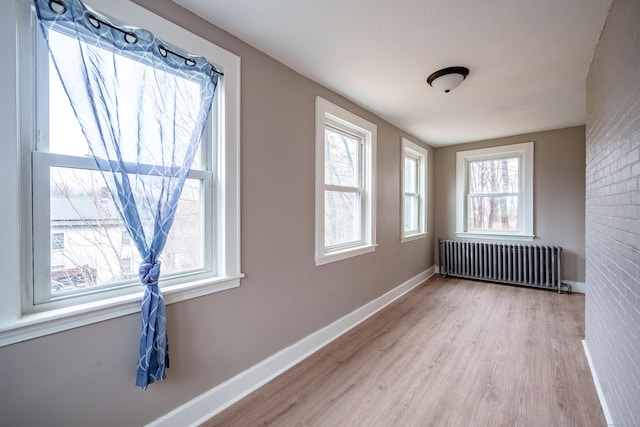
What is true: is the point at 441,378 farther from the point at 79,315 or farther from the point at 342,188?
the point at 79,315

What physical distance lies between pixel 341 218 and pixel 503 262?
3.18m

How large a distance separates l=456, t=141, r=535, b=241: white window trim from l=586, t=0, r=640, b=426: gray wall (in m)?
2.63

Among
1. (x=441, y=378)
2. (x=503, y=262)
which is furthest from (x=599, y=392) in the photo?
(x=503, y=262)

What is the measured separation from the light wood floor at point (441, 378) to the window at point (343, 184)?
0.92 metres

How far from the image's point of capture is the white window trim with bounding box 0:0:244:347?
111 centimetres

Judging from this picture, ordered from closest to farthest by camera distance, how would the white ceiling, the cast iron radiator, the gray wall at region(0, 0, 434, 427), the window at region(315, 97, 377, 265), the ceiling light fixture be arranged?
the gray wall at region(0, 0, 434, 427)
the white ceiling
the ceiling light fixture
the window at region(315, 97, 377, 265)
the cast iron radiator

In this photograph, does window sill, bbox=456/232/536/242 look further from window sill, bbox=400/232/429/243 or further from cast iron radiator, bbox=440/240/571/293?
window sill, bbox=400/232/429/243

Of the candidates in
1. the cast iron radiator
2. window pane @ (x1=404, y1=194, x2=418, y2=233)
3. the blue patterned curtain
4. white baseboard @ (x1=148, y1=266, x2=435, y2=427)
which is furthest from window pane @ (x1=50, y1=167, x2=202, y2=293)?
the cast iron radiator

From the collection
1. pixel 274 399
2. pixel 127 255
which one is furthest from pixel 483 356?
pixel 127 255

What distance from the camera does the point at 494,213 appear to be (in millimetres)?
4934

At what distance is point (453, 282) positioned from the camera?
487 centimetres

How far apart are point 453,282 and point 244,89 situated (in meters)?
4.47

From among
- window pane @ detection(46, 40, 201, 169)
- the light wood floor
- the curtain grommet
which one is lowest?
the light wood floor

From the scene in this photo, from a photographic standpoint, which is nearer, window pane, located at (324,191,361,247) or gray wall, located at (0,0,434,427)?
gray wall, located at (0,0,434,427)
